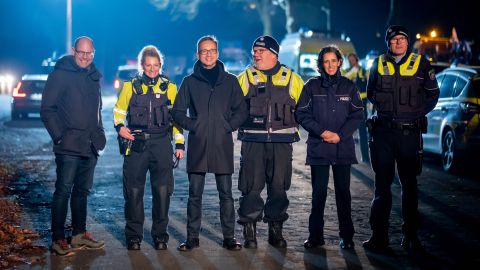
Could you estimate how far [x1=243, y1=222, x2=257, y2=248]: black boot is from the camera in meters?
7.17

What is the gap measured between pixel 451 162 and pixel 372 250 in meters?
6.49

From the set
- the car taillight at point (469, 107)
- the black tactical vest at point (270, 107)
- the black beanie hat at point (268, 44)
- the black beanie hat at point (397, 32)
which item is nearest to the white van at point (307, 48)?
the car taillight at point (469, 107)

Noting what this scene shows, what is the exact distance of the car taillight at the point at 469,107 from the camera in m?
12.5

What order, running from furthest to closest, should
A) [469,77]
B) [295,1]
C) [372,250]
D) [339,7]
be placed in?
1. [339,7]
2. [295,1]
3. [469,77]
4. [372,250]

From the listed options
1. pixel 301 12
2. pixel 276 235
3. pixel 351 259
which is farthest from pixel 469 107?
pixel 301 12

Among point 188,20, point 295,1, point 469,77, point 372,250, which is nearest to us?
point 372,250

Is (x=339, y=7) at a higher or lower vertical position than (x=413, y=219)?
higher

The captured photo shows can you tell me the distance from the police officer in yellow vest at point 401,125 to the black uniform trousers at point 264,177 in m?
0.86

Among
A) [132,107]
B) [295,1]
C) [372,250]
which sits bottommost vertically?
[372,250]

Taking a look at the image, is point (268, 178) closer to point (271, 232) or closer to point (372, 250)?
point (271, 232)

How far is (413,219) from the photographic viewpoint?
23.8 ft

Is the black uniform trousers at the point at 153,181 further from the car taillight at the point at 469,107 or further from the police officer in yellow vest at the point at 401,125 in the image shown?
the car taillight at the point at 469,107

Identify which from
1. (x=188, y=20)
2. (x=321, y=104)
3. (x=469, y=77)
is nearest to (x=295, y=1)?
(x=188, y=20)

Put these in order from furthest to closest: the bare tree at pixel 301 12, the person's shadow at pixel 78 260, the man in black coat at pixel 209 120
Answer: the bare tree at pixel 301 12, the man in black coat at pixel 209 120, the person's shadow at pixel 78 260
